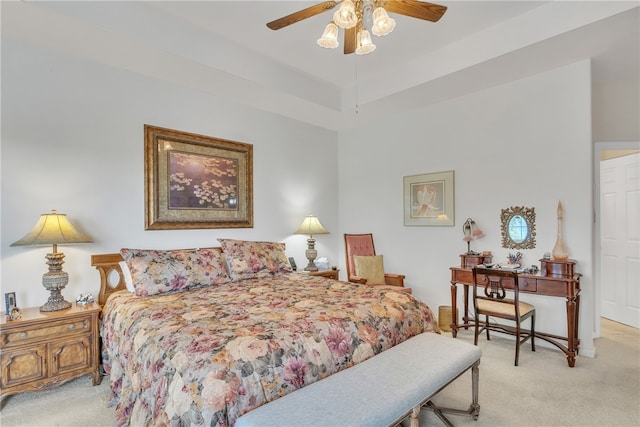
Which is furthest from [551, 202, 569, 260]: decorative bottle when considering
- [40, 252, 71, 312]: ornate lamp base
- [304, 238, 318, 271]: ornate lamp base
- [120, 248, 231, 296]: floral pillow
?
[40, 252, 71, 312]: ornate lamp base

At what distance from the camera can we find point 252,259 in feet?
11.4

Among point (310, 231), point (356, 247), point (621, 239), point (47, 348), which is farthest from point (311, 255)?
point (621, 239)

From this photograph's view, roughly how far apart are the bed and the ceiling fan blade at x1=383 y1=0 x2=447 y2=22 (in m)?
1.98

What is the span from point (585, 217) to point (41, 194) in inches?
195

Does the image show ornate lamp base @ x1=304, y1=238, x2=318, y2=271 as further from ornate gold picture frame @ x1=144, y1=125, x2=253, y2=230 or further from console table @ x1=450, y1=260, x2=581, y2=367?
console table @ x1=450, y1=260, x2=581, y2=367

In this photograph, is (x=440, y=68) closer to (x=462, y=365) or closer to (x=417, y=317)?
(x=417, y=317)

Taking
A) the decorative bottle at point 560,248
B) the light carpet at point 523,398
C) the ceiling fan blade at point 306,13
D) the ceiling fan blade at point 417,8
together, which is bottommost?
the light carpet at point 523,398

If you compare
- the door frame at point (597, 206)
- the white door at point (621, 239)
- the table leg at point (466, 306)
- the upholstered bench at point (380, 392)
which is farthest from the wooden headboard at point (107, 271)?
A: the white door at point (621, 239)

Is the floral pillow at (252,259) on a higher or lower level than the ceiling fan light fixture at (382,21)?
lower

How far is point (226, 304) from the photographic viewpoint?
236 centimetres

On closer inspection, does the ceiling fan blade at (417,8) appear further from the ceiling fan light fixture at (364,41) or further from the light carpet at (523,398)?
the light carpet at (523,398)

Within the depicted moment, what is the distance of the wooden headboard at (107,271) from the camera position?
2.96 meters

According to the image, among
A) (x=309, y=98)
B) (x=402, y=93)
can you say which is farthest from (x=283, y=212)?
(x=402, y=93)

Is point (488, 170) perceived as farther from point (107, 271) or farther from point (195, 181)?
point (107, 271)
